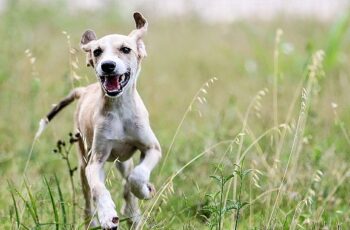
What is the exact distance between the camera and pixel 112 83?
14.9 ft

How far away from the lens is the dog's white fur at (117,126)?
4527mm

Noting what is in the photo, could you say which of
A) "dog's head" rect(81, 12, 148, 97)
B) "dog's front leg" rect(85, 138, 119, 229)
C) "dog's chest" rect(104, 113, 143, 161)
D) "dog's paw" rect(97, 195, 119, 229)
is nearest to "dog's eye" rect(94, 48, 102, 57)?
"dog's head" rect(81, 12, 148, 97)

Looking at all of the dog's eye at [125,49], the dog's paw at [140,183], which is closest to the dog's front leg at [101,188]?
the dog's paw at [140,183]

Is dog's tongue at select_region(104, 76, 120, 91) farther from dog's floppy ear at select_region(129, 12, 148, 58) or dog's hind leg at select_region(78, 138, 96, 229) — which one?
dog's hind leg at select_region(78, 138, 96, 229)

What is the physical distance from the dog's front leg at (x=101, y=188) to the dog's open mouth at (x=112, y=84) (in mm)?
394

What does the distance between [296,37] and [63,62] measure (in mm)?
3347

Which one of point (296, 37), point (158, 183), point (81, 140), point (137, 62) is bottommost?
point (296, 37)

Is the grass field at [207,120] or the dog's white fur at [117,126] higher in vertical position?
the dog's white fur at [117,126]

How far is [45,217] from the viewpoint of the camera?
541 centimetres

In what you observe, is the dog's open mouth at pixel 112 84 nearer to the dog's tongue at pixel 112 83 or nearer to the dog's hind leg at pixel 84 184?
the dog's tongue at pixel 112 83

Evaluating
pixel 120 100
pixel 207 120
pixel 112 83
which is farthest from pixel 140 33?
pixel 207 120

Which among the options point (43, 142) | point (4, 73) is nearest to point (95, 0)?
point (4, 73)

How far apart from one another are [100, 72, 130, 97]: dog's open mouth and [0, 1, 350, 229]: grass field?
36cm

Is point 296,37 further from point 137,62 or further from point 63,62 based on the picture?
point 137,62
